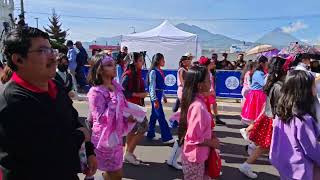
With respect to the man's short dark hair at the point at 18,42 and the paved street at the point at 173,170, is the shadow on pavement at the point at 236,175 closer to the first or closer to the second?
the paved street at the point at 173,170

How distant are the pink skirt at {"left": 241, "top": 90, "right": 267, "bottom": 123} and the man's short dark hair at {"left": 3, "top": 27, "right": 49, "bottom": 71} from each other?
5780 mm

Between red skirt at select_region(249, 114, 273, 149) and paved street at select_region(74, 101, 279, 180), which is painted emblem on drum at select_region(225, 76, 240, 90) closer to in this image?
paved street at select_region(74, 101, 279, 180)

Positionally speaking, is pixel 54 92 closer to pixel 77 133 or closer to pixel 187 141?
pixel 77 133

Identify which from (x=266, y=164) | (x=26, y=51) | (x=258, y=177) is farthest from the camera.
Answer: (x=266, y=164)

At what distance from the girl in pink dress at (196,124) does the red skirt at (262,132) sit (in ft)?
5.78

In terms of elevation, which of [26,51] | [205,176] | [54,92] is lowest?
[205,176]

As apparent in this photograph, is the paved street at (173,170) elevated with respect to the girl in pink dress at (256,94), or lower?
lower

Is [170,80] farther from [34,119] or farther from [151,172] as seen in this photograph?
[34,119]

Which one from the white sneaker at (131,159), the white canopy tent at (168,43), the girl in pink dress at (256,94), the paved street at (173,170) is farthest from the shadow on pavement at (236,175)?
the white canopy tent at (168,43)

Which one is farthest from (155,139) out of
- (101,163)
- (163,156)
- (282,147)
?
(282,147)

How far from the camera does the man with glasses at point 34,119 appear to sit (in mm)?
1974

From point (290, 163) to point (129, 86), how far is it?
3.40 meters

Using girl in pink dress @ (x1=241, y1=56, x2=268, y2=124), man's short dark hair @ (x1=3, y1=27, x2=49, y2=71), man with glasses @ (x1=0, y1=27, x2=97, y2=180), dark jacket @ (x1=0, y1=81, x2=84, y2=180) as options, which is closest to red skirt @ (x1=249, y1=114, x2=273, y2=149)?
girl in pink dress @ (x1=241, y1=56, x2=268, y2=124)

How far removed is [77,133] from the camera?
91.7 inches
